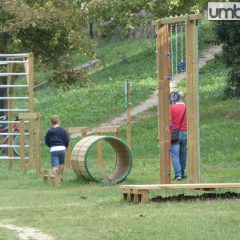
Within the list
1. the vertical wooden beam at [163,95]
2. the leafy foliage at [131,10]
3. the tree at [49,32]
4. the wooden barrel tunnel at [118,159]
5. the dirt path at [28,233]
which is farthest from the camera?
the leafy foliage at [131,10]

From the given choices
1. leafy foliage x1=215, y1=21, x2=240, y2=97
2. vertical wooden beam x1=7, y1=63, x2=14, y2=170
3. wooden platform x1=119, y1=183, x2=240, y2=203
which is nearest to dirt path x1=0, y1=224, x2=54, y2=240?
wooden platform x1=119, y1=183, x2=240, y2=203

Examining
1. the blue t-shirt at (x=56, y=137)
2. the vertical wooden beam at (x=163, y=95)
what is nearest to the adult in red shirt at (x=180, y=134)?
the vertical wooden beam at (x=163, y=95)

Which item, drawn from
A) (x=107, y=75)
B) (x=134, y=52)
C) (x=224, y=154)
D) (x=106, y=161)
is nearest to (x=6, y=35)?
(x=106, y=161)

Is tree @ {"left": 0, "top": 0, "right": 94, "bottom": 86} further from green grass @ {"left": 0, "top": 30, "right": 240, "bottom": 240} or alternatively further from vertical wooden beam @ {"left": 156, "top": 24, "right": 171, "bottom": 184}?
vertical wooden beam @ {"left": 156, "top": 24, "right": 171, "bottom": 184}

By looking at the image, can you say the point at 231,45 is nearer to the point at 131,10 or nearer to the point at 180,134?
the point at 131,10

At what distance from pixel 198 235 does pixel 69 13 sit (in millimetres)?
19304

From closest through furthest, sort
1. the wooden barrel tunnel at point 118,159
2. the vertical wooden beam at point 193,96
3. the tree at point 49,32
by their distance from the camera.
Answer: the vertical wooden beam at point 193,96 → the wooden barrel tunnel at point 118,159 → the tree at point 49,32

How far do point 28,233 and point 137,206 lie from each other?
2683mm

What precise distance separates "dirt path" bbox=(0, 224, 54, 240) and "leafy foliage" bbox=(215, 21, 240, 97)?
69.9 feet

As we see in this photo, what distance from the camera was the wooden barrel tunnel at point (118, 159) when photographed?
745 inches

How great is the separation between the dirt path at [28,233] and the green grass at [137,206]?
5.7 inches

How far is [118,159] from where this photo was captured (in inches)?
793

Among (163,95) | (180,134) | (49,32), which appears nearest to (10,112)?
(49,32)

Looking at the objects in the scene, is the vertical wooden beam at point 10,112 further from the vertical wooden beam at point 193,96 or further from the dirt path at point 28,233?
the dirt path at point 28,233
